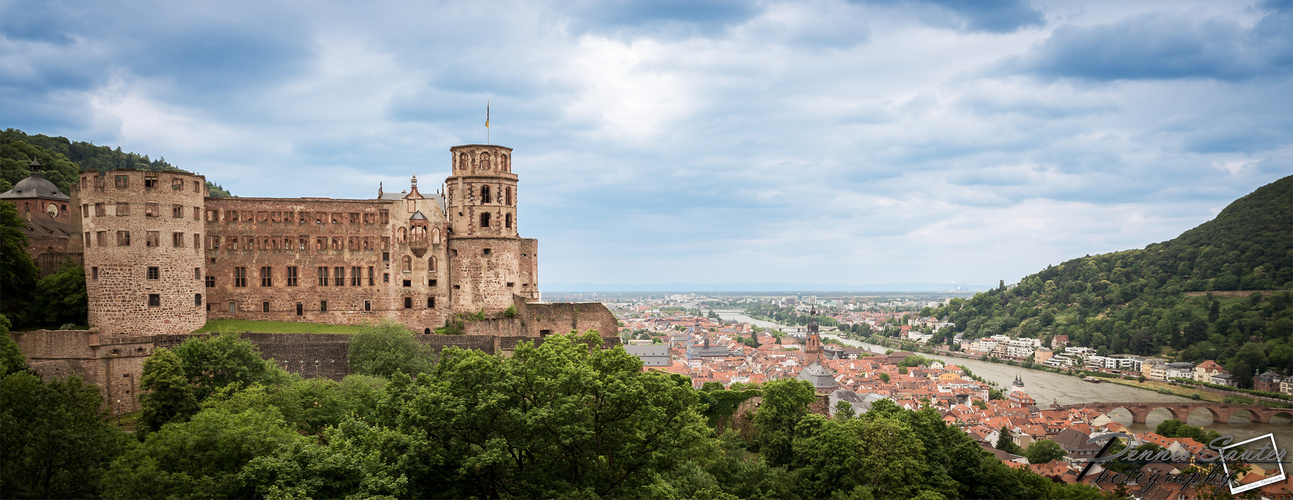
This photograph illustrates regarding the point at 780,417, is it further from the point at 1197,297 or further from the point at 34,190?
the point at 1197,297

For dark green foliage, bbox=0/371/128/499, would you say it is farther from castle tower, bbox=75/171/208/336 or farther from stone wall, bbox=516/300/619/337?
stone wall, bbox=516/300/619/337

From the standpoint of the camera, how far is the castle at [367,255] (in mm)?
43250

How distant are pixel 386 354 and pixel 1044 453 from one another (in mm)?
52062

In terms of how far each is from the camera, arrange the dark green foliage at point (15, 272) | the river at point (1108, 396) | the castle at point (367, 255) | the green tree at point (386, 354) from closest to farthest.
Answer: the dark green foliage at point (15, 272)
the green tree at point (386, 354)
the castle at point (367, 255)
the river at point (1108, 396)

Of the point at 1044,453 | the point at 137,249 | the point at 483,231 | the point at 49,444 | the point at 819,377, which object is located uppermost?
the point at 483,231

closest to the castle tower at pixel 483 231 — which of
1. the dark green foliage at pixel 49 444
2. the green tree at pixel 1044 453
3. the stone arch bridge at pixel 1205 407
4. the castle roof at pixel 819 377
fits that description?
the dark green foliage at pixel 49 444

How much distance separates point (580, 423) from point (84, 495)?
12.7 metres

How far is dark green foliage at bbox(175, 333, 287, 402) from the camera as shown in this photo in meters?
30.8

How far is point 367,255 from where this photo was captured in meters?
45.2

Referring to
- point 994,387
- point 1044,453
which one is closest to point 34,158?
point 1044,453

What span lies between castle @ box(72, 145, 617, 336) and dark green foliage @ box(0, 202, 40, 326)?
3.12 metres

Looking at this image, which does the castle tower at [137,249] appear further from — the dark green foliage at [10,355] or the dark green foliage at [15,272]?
the dark green foliage at [10,355]

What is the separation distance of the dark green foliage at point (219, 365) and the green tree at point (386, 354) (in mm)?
4839

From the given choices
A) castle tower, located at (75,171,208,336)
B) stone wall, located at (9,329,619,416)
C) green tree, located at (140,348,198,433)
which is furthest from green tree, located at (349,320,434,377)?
castle tower, located at (75,171,208,336)
